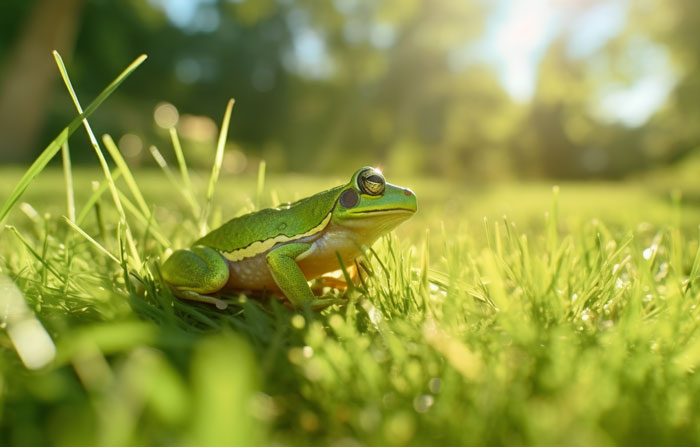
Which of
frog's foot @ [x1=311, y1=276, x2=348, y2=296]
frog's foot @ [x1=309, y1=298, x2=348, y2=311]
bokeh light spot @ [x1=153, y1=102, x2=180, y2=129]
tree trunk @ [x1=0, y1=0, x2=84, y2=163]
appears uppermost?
bokeh light spot @ [x1=153, y1=102, x2=180, y2=129]

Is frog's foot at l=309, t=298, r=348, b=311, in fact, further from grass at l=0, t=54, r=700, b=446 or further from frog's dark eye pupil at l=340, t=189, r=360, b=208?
frog's dark eye pupil at l=340, t=189, r=360, b=208

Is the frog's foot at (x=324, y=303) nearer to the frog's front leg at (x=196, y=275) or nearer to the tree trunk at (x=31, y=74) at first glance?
the frog's front leg at (x=196, y=275)

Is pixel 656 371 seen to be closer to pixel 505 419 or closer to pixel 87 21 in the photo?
pixel 505 419

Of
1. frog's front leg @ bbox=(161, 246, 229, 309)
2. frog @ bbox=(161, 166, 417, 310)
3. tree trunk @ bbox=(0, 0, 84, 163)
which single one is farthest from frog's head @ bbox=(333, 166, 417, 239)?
tree trunk @ bbox=(0, 0, 84, 163)

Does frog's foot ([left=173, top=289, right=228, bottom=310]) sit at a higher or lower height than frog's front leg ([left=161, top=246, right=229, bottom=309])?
lower

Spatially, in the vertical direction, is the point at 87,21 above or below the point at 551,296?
above

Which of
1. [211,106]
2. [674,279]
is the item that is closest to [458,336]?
[674,279]

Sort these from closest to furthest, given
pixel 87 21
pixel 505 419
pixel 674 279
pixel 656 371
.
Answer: pixel 505 419
pixel 656 371
pixel 674 279
pixel 87 21

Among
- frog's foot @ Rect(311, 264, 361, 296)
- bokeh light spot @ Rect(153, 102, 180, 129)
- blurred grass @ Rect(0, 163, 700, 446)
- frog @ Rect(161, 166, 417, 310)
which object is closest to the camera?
blurred grass @ Rect(0, 163, 700, 446)
